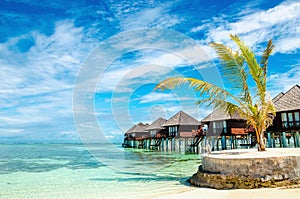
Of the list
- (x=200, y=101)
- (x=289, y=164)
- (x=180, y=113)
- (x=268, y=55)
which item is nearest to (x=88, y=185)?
(x=200, y=101)

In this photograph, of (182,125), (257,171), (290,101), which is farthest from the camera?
(182,125)

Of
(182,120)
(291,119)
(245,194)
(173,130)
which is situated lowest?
(245,194)

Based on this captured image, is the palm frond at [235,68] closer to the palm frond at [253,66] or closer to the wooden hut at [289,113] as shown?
the palm frond at [253,66]

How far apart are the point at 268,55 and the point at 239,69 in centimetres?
126

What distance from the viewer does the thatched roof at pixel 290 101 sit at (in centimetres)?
1730

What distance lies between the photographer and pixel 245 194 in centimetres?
666

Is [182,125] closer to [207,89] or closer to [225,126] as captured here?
[225,126]

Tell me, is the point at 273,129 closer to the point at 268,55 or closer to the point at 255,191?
the point at 268,55

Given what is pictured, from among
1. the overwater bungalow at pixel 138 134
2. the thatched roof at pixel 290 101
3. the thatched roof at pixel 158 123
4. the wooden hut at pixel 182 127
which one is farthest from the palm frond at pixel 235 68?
the overwater bungalow at pixel 138 134

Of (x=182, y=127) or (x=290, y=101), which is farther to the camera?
(x=182, y=127)

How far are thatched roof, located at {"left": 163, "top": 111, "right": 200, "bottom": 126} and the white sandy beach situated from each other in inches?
909

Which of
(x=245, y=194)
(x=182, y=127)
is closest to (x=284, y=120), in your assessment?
(x=245, y=194)

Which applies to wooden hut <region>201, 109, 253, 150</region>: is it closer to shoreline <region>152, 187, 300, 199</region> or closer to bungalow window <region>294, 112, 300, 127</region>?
bungalow window <region>294, 112, 300, 127</region>

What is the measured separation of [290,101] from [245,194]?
13.3 m
